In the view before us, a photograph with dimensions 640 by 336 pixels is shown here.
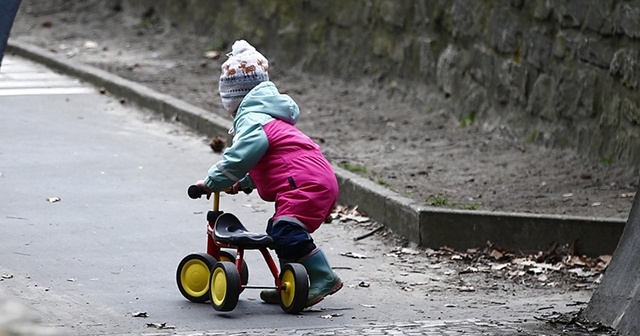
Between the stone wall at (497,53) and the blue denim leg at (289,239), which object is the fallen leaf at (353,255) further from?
the stone wall at (497,53)

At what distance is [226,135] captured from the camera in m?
9.27

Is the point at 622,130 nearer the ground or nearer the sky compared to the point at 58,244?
nearer the sky

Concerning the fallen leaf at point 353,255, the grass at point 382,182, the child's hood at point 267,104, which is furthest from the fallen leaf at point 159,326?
the grass at point 382,182

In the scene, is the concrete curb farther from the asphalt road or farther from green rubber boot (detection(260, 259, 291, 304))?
green rubber boot (detection(260, 259, 291, 304))

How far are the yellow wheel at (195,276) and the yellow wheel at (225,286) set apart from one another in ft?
Result: 0.37

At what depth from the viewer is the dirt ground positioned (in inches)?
295

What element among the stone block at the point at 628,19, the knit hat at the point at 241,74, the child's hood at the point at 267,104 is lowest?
the child's hood at the point at 267,104

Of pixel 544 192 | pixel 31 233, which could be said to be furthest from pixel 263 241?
pixel 544 192

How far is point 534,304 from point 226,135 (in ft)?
12.9

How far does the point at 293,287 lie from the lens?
5.41m

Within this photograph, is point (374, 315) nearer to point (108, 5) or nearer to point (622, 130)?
point (622, 130)

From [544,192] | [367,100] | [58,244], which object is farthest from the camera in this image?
[367,100]

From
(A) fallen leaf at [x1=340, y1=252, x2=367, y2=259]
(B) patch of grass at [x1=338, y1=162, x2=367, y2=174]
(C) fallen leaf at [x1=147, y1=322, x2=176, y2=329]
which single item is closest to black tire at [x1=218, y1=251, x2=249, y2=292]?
(C) fallen leaf at [x1=147, y1=322, x2=176, y2=329]

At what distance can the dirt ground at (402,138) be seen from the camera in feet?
24.6
